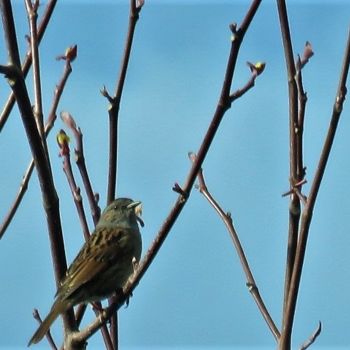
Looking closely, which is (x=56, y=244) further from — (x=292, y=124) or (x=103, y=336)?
(x=292, y=124)

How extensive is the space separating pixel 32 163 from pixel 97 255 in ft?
6.73

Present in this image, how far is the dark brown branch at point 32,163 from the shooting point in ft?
12.0

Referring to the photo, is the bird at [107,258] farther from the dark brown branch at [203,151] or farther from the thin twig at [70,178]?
the dark brown branch at [203,151]

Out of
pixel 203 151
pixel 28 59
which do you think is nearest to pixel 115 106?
pixel 28 59

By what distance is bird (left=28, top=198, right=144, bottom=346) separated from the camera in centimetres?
514

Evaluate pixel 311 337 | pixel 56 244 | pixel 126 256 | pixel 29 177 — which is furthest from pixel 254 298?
pixel 126 256

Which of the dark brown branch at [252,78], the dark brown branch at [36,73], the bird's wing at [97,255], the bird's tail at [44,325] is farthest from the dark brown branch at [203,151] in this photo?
the bird's wing at [97,255]

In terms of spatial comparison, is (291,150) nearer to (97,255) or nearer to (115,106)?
(115,106)

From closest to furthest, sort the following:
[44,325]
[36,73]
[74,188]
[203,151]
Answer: [203,151] < [36,73] < [74,188] < [44,325]

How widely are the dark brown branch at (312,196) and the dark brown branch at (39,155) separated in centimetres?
99

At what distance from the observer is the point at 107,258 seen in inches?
226

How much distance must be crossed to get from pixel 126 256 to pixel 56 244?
263 centimetres

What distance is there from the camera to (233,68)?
263 centimetres

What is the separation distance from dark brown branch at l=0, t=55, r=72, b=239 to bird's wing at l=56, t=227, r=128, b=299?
1471 mm
